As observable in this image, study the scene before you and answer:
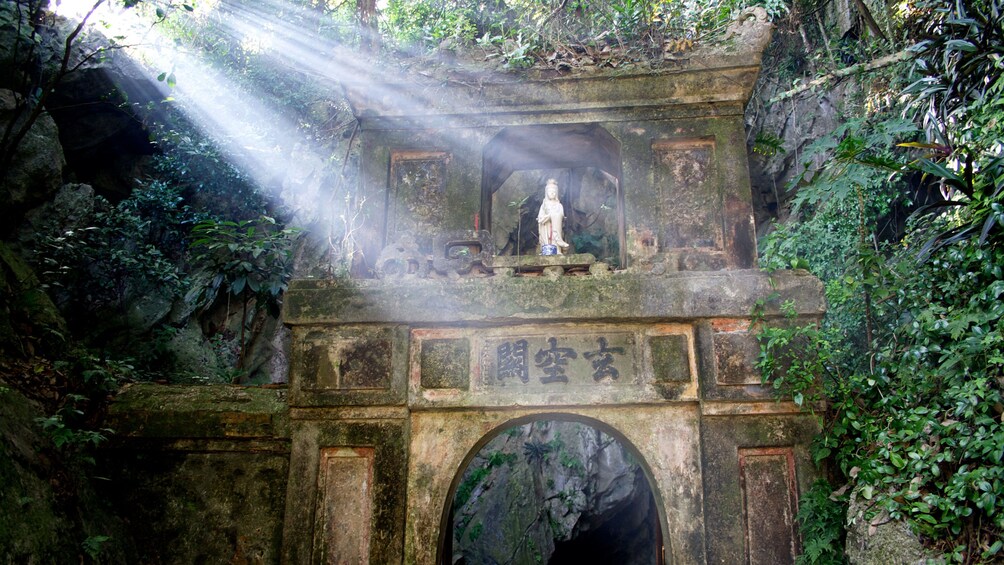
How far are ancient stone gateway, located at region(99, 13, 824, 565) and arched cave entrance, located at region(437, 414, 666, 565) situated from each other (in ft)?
18.1

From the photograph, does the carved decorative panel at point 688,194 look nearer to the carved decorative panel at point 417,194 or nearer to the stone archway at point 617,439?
the stone archway at point 617,439

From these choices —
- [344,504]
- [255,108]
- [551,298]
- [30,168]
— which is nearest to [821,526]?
[551,298]

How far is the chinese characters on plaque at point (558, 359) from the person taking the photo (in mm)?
5016

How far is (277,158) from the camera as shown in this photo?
11312mm

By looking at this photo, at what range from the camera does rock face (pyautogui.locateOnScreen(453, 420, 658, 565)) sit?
10.7 metres

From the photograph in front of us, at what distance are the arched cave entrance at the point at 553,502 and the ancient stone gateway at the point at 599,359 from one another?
18.1 ft

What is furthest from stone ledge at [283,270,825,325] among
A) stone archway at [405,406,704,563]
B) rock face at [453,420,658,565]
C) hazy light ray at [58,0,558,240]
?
rock face at [453,420,658,565]

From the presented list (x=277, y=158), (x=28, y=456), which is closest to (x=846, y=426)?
(x=28, y=456)

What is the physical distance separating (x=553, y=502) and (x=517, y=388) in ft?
22.0

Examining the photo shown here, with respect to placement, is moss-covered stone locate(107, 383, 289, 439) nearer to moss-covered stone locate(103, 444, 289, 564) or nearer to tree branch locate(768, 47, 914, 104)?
moss-covered stone locate(103, 444, 289, 564)

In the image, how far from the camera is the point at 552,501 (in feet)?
36.4

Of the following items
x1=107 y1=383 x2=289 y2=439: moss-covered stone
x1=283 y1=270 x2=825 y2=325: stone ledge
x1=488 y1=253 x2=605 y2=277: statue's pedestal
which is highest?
x1=488 y1=253 x2=605 y2=277: statue's pedestal

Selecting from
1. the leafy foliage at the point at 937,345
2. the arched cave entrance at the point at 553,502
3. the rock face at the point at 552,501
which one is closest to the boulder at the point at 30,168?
the arched cave entrance at the point at 553,502

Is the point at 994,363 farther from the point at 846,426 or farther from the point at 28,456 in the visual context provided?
the point at 28,456
